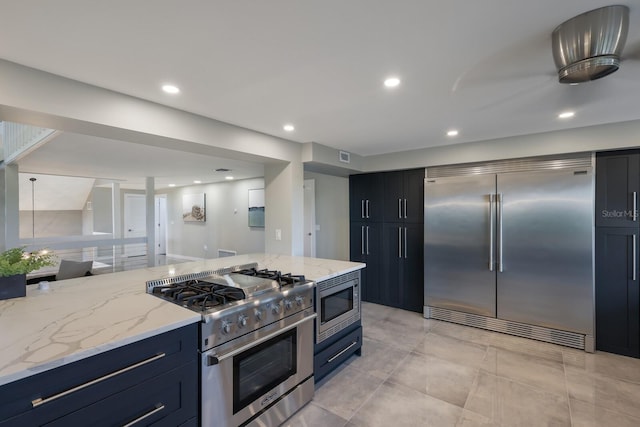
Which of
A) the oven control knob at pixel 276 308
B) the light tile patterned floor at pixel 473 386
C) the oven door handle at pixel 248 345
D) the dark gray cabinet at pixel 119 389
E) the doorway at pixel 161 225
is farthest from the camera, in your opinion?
the doorway at pixel 161 225


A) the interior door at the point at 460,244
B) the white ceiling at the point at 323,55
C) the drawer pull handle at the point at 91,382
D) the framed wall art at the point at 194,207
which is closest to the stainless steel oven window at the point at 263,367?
the drawer pull handle at the point at 91,382

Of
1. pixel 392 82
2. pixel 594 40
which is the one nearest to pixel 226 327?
pixel 392 82

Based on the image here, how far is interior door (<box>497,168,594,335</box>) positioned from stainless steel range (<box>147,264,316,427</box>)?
8.34 ft

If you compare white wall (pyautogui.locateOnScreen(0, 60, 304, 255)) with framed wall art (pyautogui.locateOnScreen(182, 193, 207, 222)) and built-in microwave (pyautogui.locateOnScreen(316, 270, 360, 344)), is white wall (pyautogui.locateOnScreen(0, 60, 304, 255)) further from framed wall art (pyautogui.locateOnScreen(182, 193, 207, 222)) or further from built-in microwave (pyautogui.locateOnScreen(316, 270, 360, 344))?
framed wall art (pyautogui.locateOnScreen(182, 193, 207, 222))

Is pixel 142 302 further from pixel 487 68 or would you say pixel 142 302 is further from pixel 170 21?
pixel 487 68

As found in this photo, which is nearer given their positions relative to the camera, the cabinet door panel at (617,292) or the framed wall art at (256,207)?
the cabinet door panel at (617,292)

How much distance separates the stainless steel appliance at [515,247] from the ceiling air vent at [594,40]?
7.30 ft

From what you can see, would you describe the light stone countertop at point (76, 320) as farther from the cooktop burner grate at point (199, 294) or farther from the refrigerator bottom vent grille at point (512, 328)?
the refrigerator bottom vent grille at point (512, 328)

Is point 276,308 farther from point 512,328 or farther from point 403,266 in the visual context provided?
point 512,328

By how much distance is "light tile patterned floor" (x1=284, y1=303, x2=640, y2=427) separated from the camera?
2023mm

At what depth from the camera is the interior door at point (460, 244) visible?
A: 353cm

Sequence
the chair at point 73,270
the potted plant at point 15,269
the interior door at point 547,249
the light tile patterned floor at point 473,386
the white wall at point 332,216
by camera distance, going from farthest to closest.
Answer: the white wall at point 332,216 → the chair at point 73,270 → the interior door at point 547,249 → the light tile patterned floor at point 473,386 → the potted plant at point 15,269

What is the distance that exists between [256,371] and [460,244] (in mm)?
2930

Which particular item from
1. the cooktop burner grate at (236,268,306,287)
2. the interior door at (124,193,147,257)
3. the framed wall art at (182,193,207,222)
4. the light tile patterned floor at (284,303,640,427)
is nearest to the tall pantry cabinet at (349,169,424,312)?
the light tile patterned floor at (284,303,640,427)
